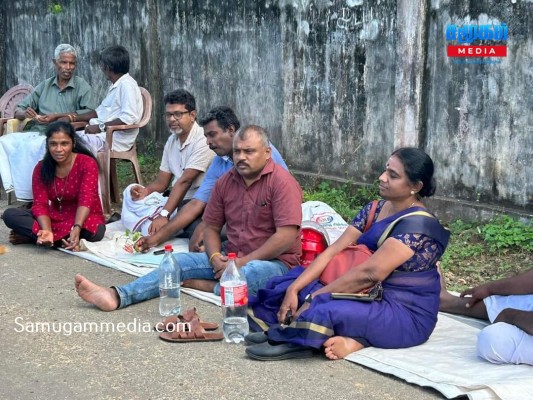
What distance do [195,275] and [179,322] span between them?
32.5 inches

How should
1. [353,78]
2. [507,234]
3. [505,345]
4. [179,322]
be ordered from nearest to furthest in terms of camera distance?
[505,345]
[179,322]
[507,234]
[353,78]

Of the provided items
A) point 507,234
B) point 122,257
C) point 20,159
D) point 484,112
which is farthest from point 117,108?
point 507,234

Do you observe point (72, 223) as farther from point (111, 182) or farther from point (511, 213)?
point (511, 213)

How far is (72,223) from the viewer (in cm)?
742

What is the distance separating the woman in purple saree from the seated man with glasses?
255 centimetres

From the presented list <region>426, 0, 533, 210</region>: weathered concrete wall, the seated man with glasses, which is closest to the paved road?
the seated man with glasses

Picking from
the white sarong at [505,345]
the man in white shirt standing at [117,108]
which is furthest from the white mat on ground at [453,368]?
the man in white shirt standing at [117,108]

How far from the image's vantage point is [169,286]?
5832 mm

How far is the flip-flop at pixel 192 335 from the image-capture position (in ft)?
17.1

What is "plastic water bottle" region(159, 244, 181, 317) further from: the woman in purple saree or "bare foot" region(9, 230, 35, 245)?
"bare foot" region(9, 230, 35, 245)

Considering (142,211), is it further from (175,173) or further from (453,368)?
(453,368)

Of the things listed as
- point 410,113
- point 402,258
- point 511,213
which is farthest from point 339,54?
point 402,258

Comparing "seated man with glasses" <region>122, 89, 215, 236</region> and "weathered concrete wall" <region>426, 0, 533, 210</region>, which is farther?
"seated man with glasses" <region>122, 89, 215, 236</region>

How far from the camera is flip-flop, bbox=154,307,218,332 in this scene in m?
5.34
